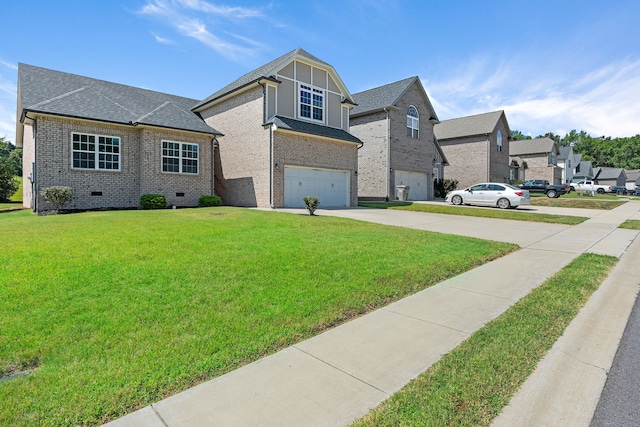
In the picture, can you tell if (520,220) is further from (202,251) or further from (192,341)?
(192,341)

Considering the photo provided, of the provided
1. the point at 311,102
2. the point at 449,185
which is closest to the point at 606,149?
the point at 449,185

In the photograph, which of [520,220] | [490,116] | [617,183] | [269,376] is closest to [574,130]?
[617,183]

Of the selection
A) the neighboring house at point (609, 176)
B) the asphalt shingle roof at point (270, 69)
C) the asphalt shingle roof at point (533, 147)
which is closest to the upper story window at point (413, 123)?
the asphalt shingle roof at point (270, 69)

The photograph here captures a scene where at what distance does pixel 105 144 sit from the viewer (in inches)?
657

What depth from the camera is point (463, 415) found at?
98.0 inches

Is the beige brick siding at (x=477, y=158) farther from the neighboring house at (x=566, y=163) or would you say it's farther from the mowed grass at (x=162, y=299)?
the neighboring house at (x=566, y=163)

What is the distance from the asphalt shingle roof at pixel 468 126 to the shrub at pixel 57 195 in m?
35.8

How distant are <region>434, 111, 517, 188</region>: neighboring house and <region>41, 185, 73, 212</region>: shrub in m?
35.1

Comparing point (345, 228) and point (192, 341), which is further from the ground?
point (345, 228)

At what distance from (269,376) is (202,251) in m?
4.43

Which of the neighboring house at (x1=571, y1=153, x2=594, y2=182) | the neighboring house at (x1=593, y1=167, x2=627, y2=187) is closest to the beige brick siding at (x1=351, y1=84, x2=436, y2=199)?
the neighboring house at (x1=571, y1=153, x2=594, y2=182)

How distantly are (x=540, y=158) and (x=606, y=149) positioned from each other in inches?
2804

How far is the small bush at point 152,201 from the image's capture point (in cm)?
1664

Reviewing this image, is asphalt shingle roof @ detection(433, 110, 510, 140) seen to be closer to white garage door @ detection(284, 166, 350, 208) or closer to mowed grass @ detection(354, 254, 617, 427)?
white garage door @ detection(284, 166, 350, 208)
